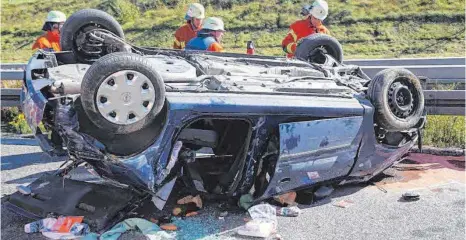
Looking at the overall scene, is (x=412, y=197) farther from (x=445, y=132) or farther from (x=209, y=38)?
(x=209, y=38)

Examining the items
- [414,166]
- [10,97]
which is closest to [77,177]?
[10,97]

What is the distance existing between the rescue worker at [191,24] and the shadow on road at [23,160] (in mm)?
2481

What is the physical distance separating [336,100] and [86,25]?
7.51 feet

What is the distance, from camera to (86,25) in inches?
201

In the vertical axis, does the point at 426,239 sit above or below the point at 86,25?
below

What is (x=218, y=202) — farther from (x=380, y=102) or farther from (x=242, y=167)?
(x=380, y=102)

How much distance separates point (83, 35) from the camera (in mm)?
5098

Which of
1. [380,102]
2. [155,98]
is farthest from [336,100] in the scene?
[155,98]

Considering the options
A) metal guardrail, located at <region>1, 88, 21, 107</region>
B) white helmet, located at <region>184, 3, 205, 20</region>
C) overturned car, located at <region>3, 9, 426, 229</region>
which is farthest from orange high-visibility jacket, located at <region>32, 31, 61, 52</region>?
overturned car, located at <region>3, 9, 426, 229</region>

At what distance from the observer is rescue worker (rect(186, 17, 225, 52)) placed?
253 inches

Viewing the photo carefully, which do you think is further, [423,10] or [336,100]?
[423,10]

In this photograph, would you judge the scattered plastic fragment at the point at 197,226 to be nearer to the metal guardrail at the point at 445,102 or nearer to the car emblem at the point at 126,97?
the car emblem at the point at 126,97

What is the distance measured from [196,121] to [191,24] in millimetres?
3777

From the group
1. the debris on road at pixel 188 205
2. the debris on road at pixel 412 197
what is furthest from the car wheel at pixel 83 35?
the debris on road at pixel 412 197
